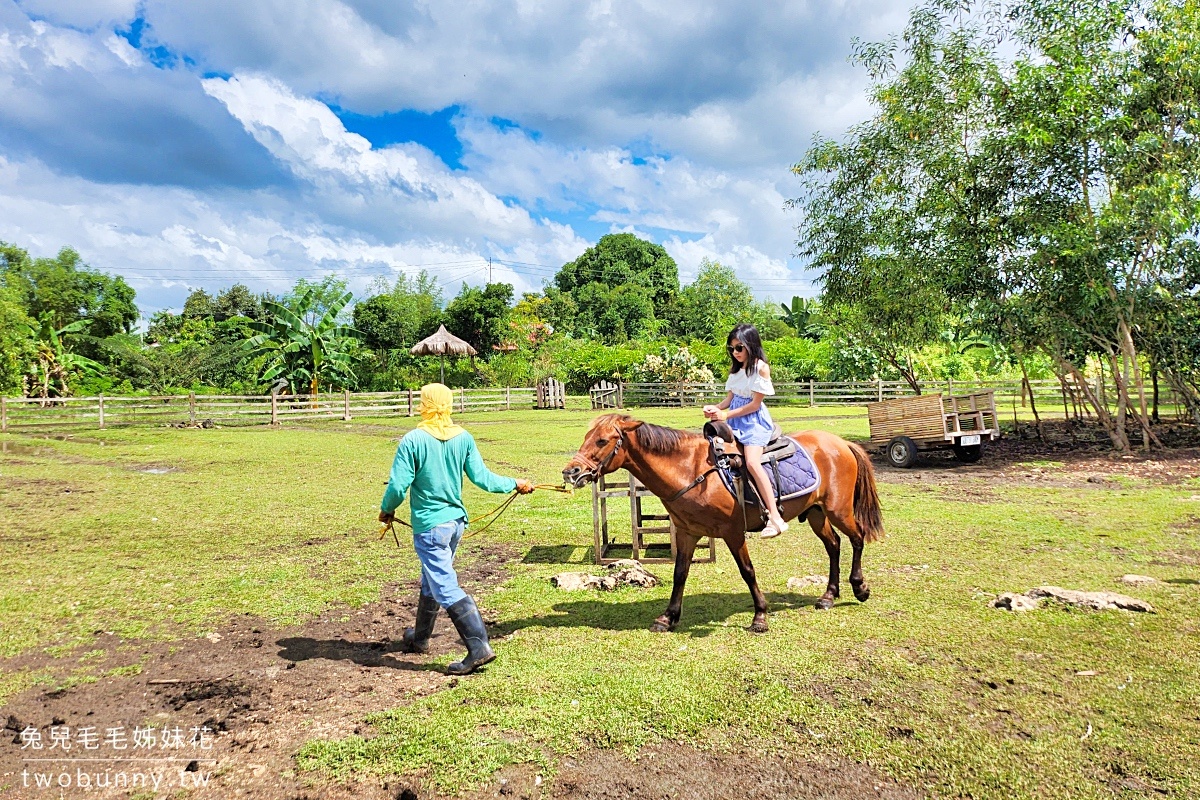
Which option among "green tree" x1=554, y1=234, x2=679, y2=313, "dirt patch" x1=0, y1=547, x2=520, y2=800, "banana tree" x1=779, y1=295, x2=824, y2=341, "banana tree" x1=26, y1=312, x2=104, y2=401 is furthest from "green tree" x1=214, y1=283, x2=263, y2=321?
"dirt patch" x1=0, y1=547, x2=520, y2=800

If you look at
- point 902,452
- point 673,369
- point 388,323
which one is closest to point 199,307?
point 388,323

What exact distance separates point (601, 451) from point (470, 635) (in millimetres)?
1515

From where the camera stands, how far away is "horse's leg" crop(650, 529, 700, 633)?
17.2ft

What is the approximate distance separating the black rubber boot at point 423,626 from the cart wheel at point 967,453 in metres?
12.5

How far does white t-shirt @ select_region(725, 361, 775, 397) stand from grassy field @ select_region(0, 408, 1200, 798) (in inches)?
70.8

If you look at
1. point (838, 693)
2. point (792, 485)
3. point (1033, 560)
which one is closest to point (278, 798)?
point (838, 693)

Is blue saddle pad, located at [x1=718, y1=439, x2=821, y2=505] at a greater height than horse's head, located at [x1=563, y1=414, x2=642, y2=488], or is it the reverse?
horse's head, located at [x1=563, y1=414, x2=642, y2=488]

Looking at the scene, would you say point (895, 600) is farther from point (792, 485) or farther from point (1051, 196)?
point (1051, 196)

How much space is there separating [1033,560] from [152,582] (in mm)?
8705

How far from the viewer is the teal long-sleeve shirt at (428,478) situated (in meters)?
4.49

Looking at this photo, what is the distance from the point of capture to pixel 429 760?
Answer: 3.49 meters

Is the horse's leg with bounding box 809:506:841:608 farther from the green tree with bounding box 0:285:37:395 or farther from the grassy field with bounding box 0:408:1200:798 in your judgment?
the green tree with bounding box 0:285:37:395

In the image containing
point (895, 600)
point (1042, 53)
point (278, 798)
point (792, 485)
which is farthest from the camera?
point (1042, 53)

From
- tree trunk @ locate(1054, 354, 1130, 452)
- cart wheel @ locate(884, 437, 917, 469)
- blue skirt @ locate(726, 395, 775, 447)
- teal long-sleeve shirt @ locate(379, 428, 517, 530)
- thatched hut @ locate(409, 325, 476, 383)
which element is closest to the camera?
teal long-sleeve shirt @ locate(379, 428, 517, 530)
